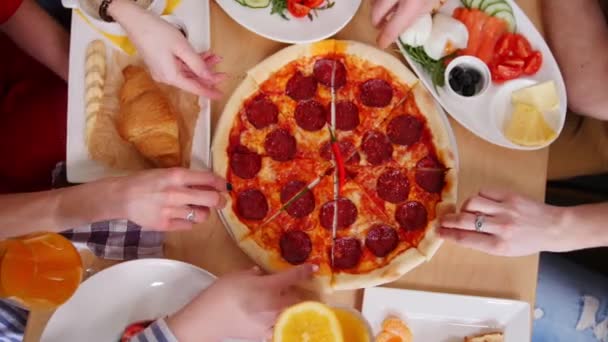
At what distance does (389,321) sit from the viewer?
1413 mm

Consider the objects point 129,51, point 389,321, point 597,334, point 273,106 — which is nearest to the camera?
point 389,321

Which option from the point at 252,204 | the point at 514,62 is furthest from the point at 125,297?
the point at 514,62

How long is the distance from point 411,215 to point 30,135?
1131mm

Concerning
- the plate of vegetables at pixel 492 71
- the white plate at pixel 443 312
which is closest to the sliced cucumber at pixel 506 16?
the plate of vegetables at pixel 492 71

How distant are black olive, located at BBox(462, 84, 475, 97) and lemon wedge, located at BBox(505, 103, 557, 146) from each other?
0.39 feet

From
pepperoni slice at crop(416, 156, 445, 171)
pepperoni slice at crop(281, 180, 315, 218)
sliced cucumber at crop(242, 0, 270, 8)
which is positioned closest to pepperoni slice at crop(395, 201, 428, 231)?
pepperoni slice at crop(416, 156, 445, 171)

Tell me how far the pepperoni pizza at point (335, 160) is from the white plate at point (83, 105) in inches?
2.5

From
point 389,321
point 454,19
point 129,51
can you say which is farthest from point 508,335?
point 129,51

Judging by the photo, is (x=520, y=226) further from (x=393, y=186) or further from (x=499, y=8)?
(x=499, y=8)

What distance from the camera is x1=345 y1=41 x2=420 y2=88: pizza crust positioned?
5.23ft

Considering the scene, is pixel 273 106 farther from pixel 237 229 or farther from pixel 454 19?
pixel 454 19

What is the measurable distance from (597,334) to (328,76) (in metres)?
1.18

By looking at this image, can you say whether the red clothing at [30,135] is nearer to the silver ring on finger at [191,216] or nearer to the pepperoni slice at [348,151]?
the silver ring on finger at [191,216]

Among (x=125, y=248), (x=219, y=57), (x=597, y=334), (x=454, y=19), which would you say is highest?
(x=454, y=19)
